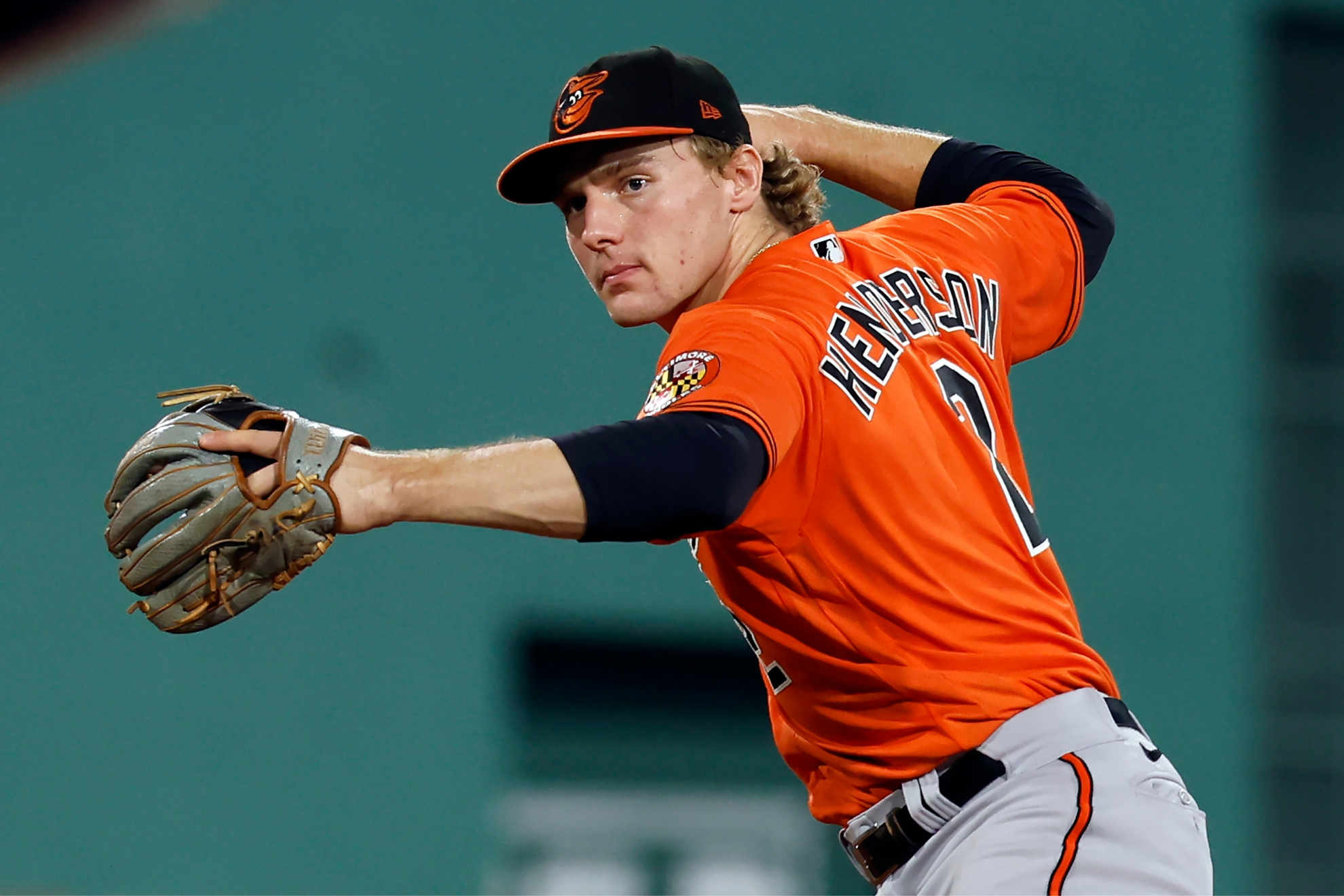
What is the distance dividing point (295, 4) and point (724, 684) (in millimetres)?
4497

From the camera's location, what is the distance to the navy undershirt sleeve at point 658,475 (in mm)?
2229

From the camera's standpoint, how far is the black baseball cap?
2955mm

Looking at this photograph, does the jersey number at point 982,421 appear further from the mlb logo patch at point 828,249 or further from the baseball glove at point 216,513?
the baseball glove at point 216,513

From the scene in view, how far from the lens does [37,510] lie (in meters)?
7.51

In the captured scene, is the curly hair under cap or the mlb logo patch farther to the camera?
the curly hair under cap

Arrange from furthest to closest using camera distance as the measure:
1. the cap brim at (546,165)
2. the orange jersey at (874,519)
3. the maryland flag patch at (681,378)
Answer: the cap brim at (546,165)
the orange jersey at (874,519)
the maryland flag patch at (681,378)

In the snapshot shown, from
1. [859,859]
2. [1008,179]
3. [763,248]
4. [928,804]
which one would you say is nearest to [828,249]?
[763,248]

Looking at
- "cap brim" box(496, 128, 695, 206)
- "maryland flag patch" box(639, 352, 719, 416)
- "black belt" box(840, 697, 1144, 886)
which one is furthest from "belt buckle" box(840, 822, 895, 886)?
"cap brim" box(496, 128, 695, 206)

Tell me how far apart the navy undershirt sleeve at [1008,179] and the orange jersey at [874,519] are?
1.92ft

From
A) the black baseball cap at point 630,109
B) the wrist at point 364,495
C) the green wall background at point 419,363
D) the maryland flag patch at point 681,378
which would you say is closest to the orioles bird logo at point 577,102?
the black baseball cap at point 630,109

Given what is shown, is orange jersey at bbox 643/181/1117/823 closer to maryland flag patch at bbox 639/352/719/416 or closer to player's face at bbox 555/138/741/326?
maryland flag patch at bbox 639/352/719/416

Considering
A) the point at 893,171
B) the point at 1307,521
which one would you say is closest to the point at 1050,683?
the point at 893,171

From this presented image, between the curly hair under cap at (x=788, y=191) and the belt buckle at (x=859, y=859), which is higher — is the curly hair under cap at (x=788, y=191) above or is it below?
above

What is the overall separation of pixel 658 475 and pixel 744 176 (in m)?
1.13
